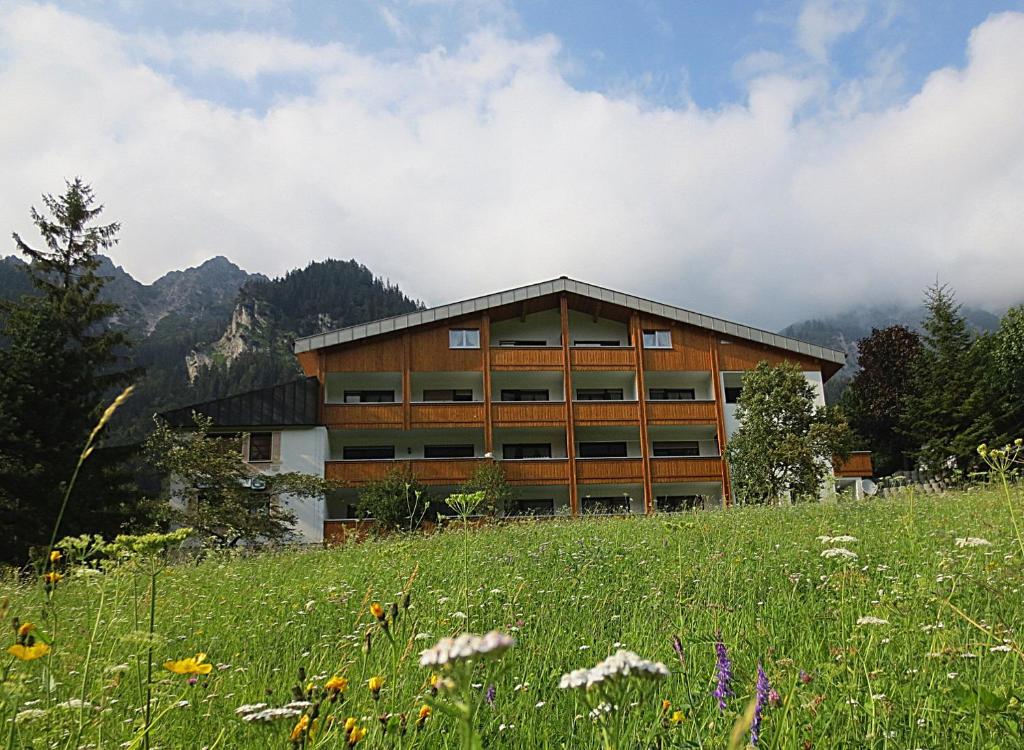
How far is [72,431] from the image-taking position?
2136cm

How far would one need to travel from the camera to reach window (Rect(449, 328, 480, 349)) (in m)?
33.7

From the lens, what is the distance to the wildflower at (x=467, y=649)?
1.12 m

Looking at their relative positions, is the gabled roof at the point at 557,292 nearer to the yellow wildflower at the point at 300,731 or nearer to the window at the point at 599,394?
the window at the point at 599,394

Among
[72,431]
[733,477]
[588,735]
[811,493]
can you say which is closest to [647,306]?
[733,477]

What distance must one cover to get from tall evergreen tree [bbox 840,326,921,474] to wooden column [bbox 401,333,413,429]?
2864 centimetres

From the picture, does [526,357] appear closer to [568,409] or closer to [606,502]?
[568,409]

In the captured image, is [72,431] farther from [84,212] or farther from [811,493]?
[811,493]

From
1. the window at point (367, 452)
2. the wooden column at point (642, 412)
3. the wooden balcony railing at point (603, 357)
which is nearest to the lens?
the wooden column at point (642, 412)

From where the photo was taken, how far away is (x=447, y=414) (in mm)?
32531

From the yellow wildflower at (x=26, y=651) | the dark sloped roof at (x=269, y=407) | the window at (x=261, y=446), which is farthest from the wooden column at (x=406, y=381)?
the yellow wildflower at (x=26, y=651)

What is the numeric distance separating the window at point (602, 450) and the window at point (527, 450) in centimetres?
185

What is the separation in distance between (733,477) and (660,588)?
24.3 metres

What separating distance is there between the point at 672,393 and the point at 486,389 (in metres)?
9.87

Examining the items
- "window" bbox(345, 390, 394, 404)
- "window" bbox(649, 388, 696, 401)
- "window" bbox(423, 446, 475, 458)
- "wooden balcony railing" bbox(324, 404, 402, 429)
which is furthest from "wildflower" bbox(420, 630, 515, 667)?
"window" bbox(649, 388, 696, 401)
